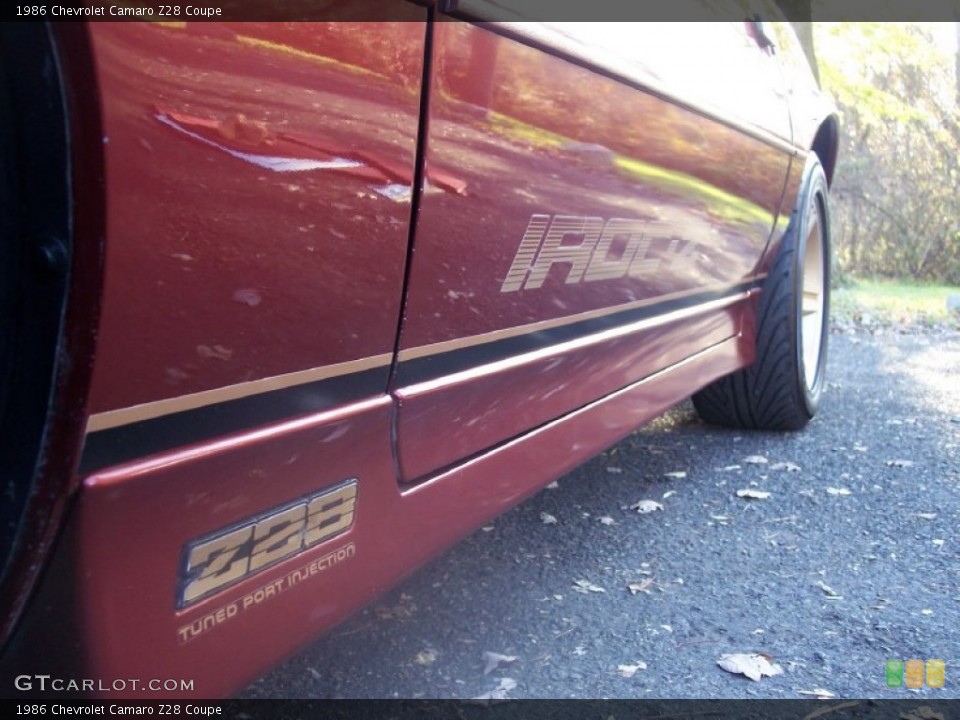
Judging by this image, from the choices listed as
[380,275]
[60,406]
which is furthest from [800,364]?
[60,406]

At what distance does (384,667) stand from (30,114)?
127 cm

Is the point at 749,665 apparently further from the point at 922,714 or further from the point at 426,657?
the point at 426,657

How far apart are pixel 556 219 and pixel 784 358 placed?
1.86 meters

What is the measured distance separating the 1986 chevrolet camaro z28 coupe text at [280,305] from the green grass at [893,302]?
20.6 feet

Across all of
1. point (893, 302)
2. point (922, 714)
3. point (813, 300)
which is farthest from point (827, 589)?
point (893, 302)

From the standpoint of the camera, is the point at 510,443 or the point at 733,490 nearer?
the point at 510,443

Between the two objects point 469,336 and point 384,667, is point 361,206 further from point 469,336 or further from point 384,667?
point 384,667

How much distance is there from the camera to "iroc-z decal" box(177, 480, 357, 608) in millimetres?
1052

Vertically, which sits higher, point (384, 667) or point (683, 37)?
point (683, 37)

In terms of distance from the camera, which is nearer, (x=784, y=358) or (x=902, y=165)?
(x=784, y=358)

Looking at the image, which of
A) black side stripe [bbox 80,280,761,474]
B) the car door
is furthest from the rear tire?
black side stripe [bbox 80,280,761,474]

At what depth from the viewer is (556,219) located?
1705 mm

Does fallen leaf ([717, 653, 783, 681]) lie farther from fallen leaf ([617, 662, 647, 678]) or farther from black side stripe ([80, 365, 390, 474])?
black side stripe ([80, 365, 390, 474])

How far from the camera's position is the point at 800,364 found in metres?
3.38
